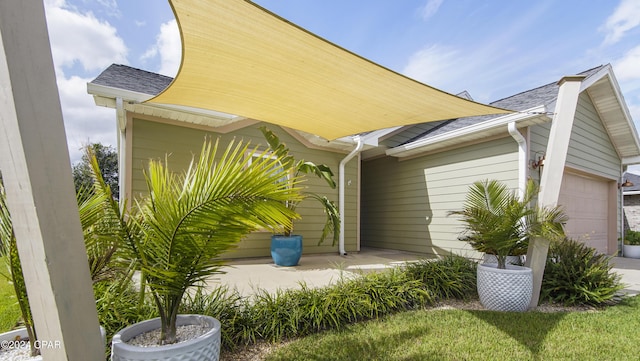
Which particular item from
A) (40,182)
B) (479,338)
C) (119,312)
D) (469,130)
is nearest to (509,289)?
(479,338)

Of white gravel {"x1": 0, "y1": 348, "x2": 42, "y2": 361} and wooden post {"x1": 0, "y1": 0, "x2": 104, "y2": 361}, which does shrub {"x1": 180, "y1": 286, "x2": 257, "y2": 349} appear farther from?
wooden post {"x1": 0, "y1": 0, "x2": 104, "y2": 361}

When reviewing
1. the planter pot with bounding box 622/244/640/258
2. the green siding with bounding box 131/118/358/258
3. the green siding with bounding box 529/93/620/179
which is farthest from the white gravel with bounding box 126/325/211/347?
the planter pot with bounding box 622/244/640/258

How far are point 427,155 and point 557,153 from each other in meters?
4.47

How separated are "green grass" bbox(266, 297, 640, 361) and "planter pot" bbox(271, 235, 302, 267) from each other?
9.29 feet

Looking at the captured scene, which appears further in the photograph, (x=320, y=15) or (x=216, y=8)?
(x=320, y=15)

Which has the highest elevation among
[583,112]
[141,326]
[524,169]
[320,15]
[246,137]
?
[320,15]

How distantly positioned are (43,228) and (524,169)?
7.30 meters

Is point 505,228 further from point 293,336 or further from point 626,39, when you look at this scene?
point 626,39

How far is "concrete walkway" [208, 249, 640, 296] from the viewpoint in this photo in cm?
462

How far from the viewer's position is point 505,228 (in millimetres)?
3932

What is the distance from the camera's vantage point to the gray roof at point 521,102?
677 centimetres

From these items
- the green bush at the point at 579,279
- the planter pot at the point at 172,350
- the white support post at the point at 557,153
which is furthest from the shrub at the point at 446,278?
the planter pot at the point at 172,350

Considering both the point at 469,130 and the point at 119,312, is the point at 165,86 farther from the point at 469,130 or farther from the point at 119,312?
the point at 469,130

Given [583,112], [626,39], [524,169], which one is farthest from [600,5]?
[583,112]
